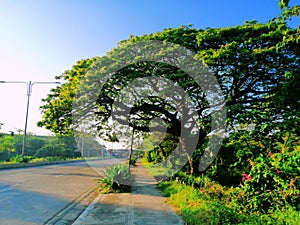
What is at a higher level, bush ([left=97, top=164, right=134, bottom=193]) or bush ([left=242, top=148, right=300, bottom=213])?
bush ([left=242, top=148, right=300, bottom=213])

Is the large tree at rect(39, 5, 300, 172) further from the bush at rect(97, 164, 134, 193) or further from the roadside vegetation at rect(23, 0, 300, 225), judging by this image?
the bush at rect(97, 164, 134, 193)

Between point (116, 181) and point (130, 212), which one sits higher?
point (116, 181)

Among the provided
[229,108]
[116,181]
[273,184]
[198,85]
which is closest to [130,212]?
[273,184]

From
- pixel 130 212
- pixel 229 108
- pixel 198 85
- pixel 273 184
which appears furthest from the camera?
pixel 198 85

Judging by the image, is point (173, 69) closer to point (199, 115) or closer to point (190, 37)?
point (190, 37)

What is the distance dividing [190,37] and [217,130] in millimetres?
4477

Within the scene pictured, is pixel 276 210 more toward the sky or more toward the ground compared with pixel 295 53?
more toward the ground

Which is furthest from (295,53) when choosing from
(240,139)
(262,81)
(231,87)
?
(240,139)

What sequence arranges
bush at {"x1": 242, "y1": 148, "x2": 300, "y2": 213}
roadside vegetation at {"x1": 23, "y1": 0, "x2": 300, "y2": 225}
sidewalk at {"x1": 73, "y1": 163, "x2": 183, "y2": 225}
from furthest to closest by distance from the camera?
1. roadside vegetation at {"x1": 23, "y1": 0, "x2": 300, "y2": 225}
2. bush at {"x1": 242, "y1": 148, "x2": 300, "y2": 213}
3. sidewalk at {"x1": 73, "y1": 163, "x2": 183, "y2": 225}

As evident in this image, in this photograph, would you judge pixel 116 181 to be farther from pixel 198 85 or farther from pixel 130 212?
pixel 198 85

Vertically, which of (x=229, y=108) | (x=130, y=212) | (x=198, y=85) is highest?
(x=198, y=85)

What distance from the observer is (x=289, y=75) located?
31.6 ft

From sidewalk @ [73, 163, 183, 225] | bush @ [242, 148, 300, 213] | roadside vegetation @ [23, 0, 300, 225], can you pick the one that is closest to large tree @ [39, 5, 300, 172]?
roadside vegetation @ [23, 0, 300, 225]

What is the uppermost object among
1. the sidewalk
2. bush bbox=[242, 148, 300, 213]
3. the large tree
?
the large tree
